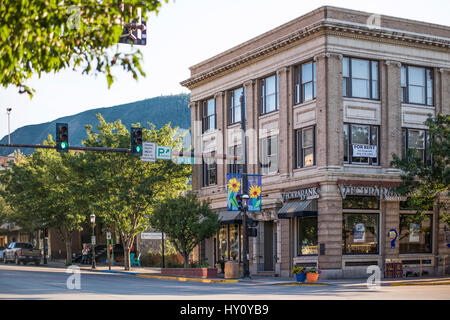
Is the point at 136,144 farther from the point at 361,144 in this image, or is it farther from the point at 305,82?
the point at 361,144

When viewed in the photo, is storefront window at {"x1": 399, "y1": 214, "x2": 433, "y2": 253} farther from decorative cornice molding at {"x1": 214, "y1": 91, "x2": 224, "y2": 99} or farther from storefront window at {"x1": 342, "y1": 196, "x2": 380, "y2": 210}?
decorative cornice molding at {"x1": 214, "y1": 91, "x2": 224, "y2": 99}

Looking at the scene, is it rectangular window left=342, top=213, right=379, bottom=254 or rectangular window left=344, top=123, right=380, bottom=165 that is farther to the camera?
rectangular window left=344, top=123, right=380, bottom=165

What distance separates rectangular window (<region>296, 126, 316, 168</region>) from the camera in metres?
42.4

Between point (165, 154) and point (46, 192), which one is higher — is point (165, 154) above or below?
above

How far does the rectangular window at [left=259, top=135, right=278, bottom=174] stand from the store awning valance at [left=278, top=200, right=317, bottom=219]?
351 cm

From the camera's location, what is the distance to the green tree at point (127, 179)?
174 ft

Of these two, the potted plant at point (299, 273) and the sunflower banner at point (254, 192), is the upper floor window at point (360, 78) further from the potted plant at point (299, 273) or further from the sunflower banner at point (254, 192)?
the potted plant at point (299, 273)

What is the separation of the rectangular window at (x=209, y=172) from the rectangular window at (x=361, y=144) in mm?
13872

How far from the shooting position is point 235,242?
50.5 m

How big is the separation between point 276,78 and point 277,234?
9.78 metres

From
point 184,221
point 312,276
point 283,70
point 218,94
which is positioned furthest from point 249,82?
point 312,276

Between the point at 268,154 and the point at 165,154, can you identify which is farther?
the point at 268,154

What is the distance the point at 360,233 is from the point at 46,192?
3444 cm

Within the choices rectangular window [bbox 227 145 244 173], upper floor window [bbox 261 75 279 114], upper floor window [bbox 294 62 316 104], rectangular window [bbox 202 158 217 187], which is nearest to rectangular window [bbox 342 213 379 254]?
upper floor window [bbox 294 62 316 104]
